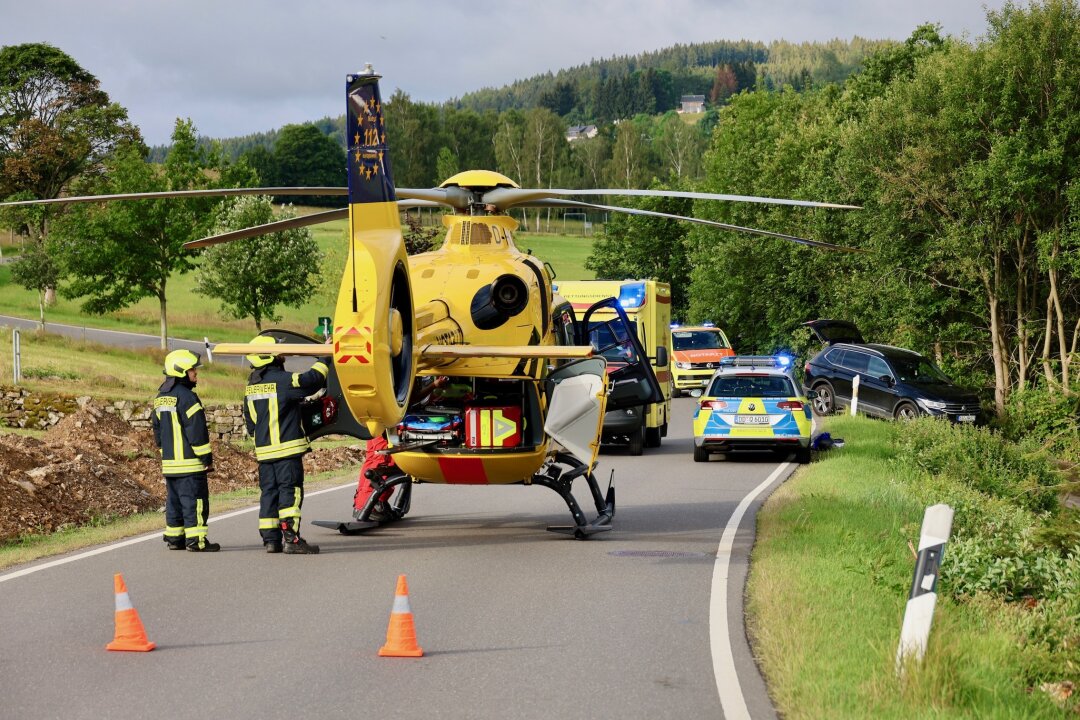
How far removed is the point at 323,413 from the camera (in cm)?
1301

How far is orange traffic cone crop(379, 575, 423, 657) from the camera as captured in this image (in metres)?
8.29

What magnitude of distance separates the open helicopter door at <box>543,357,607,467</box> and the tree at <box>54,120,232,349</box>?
3590cm

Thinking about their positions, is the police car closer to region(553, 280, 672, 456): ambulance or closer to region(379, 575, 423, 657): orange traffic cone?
region(553, 280, 672, 456): ambulance

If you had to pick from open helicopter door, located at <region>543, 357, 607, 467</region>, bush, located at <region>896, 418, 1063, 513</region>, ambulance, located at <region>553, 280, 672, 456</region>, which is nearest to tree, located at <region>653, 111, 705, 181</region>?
bush, located at <region>896, 418, 1063, 513</region>

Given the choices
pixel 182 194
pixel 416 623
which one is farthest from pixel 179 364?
pixel 416 623

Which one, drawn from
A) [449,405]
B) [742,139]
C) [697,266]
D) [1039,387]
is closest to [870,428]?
[1039,387]

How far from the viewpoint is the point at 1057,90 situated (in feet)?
104

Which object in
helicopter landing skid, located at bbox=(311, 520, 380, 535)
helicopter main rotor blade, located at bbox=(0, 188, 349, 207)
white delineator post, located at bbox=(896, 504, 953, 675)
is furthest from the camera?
helicopter landing skid, located at bbox=(311, 520, 380, 535)

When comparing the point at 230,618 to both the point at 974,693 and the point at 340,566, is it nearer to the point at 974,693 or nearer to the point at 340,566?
the point at 340,566

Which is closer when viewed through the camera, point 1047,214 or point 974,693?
point 974,693

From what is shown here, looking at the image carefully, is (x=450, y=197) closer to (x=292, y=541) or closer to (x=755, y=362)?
(x=292, y=541)

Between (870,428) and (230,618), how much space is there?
Result: 20.7 m

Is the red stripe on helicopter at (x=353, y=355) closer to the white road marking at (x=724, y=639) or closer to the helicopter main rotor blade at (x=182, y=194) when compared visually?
the helicopter main rotor blade at (x=182, y=194)

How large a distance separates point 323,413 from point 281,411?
657mm
